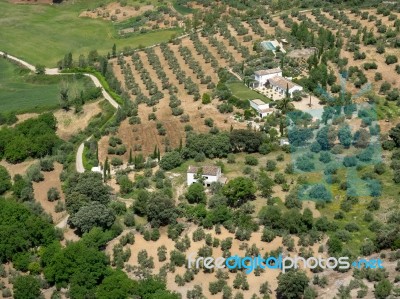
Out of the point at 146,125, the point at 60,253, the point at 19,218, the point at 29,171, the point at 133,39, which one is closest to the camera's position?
the point at 60,253

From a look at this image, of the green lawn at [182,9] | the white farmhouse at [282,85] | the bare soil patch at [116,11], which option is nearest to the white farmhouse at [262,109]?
the white farmhouse at [282,85]

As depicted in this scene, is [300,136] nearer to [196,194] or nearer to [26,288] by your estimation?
[196,194]

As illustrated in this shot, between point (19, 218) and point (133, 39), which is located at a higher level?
point (19, 218)

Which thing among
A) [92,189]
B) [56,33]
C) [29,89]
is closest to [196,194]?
[92,189]

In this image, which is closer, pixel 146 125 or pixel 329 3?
pixel 146 125

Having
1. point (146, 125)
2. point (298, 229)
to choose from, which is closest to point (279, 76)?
point (146, 125)

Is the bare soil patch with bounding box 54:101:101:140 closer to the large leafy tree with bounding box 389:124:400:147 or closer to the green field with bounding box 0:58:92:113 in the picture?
the green field with bounding box 0:58:92:113

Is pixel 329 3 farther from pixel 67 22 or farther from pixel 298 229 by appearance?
pixel 298 229
